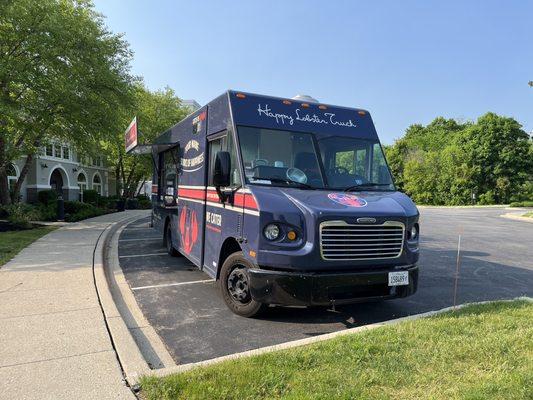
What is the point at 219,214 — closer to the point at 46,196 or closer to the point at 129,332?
the point at 129,332

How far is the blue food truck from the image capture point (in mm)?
4719

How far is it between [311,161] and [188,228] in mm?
3072

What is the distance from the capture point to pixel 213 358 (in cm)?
417

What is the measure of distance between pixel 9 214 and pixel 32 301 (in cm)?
1237

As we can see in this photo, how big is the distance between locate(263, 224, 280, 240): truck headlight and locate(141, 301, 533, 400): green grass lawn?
126cm

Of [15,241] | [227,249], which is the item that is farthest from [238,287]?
[15,241]

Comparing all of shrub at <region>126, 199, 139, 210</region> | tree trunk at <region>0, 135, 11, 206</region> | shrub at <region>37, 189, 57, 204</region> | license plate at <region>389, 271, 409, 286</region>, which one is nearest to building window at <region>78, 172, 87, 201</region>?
shrub at <region>126, 199, 139, 210</region>

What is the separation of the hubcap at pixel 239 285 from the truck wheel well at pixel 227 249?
0.37 metres

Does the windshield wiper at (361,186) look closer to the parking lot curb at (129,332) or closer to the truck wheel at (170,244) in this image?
the parking lot curb at (129,332)

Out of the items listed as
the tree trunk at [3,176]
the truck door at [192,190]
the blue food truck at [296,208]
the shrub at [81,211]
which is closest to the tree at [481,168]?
the shrub at [81,211]

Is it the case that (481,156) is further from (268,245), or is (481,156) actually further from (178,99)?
(268,245)

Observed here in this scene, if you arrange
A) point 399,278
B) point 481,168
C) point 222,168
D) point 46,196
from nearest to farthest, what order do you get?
point 399,278 < point 222,168 < point 46,196 < point 481,168

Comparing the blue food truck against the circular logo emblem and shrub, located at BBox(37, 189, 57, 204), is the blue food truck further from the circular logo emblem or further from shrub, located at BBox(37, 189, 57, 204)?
shrub, located at BBox(37, 189, 57, 204)

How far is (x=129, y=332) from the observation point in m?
4.66
